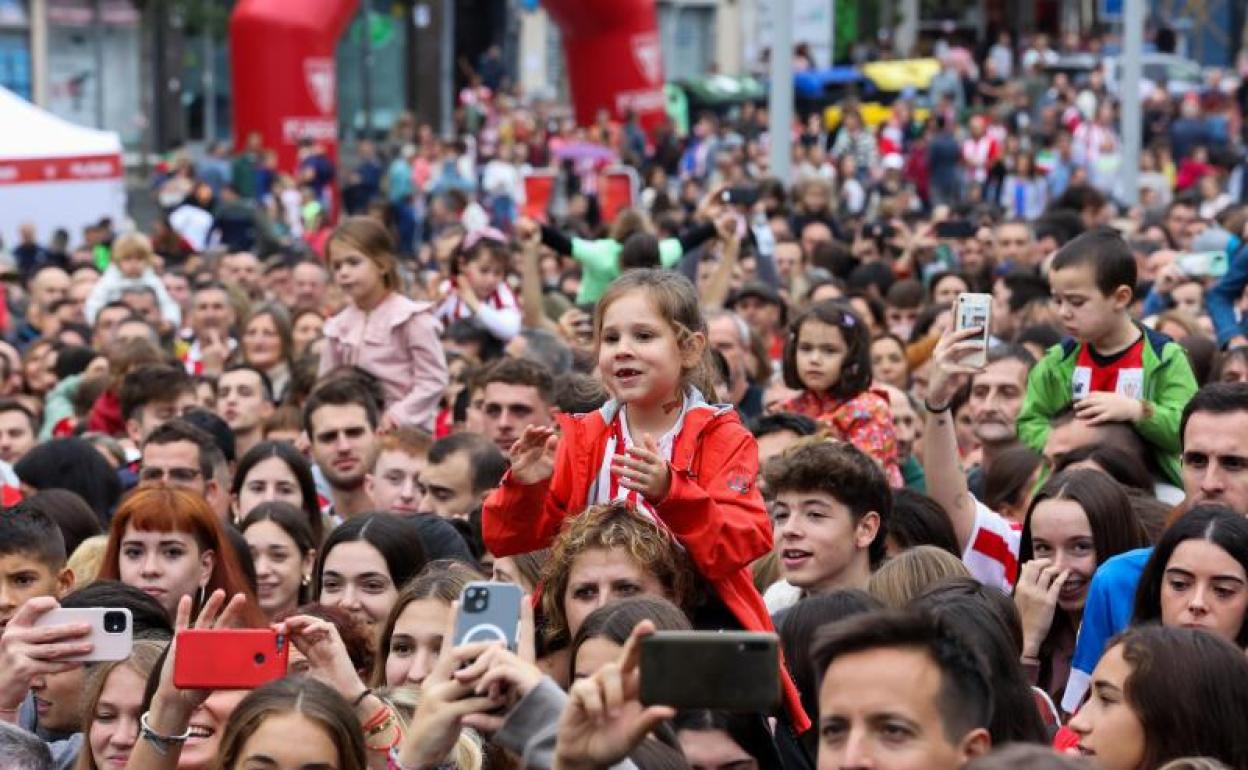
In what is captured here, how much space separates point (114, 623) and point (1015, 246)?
470 inches

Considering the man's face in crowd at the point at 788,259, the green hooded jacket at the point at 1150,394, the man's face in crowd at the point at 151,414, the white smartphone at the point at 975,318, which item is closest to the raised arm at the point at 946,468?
the white smartphone at the point at 975,318

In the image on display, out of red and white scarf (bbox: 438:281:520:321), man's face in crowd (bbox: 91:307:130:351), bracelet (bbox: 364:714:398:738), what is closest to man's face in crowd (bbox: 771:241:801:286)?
red and white scarf (bbox: 438:281:520:321)

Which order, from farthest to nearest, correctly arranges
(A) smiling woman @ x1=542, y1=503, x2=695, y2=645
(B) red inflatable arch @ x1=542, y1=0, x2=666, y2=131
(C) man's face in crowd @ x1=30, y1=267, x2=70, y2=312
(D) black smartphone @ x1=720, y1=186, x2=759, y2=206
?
(B) red inflatable arch @ x1=542, y1=0, x2=666, y2=131, (C) man's face in crowd @ x1=30, y1=267, x2=70, y2=312, (D) black smartphone @ x1=720, y1=186, x2=759, y2=206, (A) smiling woman @ x1=542, y1=503, x2=695, y2=645

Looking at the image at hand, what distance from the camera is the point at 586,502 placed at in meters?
6.17

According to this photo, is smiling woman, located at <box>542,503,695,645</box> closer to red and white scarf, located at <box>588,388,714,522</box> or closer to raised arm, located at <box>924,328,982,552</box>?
red and white scarf, located at <box>588,388,714,522</box>

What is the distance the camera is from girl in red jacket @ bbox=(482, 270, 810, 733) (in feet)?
19.4

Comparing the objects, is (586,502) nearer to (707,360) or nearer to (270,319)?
(707,360)

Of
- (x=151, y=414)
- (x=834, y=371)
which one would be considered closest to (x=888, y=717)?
(x=834, y=371)

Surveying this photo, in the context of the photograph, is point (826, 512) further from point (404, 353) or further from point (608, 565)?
point (404, 353)

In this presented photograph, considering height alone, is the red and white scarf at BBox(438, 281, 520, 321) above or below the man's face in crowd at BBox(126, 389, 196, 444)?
above

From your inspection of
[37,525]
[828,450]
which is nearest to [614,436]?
[828,450]

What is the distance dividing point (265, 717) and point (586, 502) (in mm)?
1519

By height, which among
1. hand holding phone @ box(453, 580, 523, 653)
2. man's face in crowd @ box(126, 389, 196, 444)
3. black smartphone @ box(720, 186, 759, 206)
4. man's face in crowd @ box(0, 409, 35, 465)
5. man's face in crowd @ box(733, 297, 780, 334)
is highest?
black smartphone @ box(720, 186, 759, 206)

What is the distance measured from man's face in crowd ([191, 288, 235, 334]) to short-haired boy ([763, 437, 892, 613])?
7.85 metres
